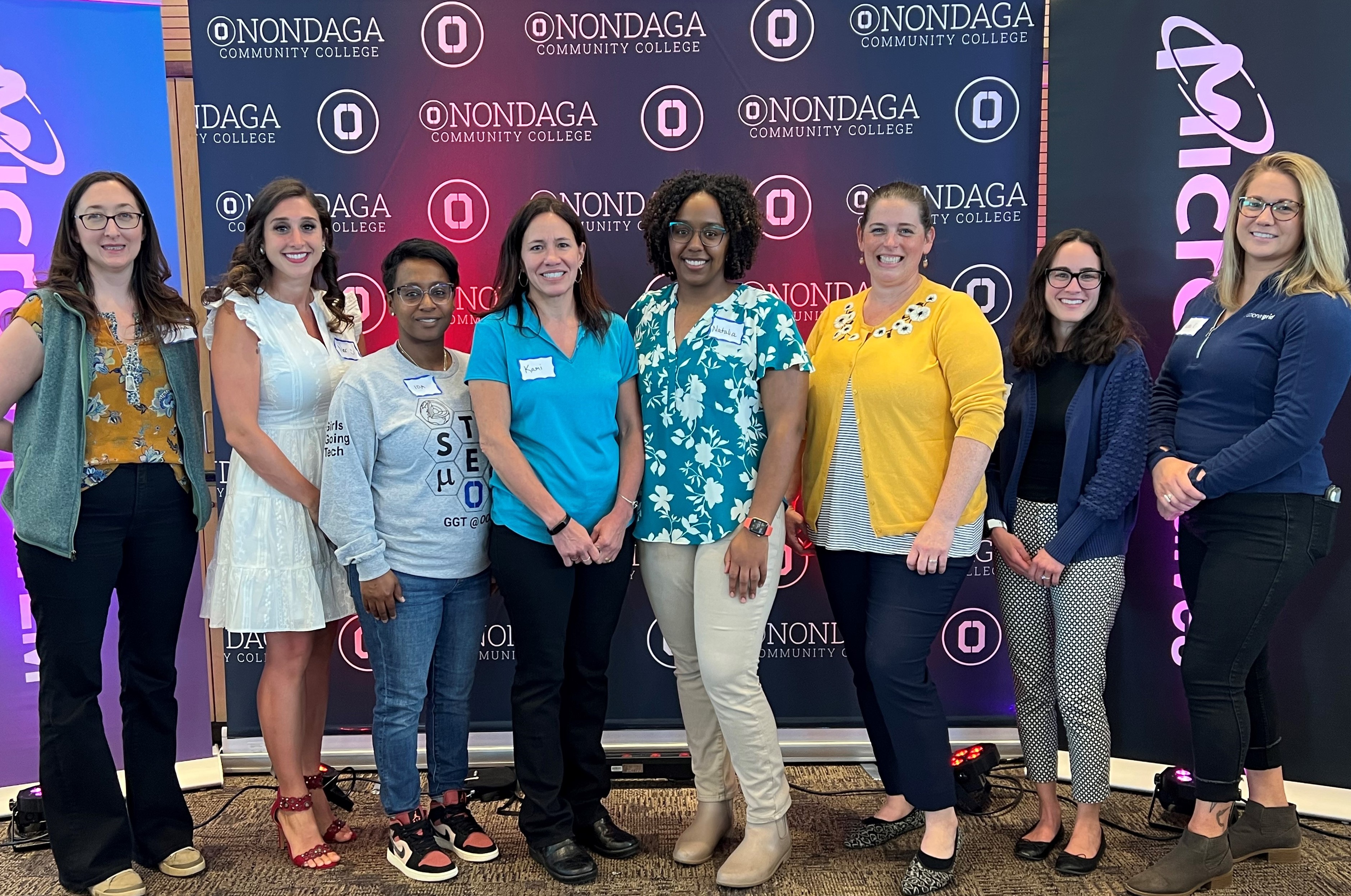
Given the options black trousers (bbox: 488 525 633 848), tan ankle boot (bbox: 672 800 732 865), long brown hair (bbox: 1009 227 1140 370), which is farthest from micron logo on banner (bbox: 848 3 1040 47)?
tan ankle boot (bbox: 672 800 732 865)

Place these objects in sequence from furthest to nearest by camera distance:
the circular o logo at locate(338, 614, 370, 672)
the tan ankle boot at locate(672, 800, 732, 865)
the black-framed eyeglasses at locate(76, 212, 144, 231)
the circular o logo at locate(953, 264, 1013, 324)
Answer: the circular o logo at locate(338, 614, 370, 672) < the circular o logo at locate(953, 264, 1013, 324) < the tan ankle boot at locate(672, 800, 732, 865) < the black-framed eyeglasses at locate(76, 212, 144, 231)

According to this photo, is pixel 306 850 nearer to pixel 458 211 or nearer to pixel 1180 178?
pixel 458 211

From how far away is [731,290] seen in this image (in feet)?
7.93

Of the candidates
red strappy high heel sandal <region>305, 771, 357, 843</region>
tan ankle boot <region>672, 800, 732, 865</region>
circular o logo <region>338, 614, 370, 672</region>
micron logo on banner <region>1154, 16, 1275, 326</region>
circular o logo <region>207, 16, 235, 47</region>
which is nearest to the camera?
tan ankle boot <region>672, 800, 732, 865</region>

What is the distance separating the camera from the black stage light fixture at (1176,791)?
2.82 meters

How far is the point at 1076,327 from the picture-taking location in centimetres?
260

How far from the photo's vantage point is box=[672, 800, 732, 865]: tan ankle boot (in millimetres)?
2615

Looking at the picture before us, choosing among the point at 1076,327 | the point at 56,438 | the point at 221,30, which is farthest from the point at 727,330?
the point at 221,30

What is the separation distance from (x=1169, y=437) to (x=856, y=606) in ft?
3.26

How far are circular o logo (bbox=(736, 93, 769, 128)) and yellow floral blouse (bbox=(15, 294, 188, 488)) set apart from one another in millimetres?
1977

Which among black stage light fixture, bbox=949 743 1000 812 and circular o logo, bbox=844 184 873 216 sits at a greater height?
circular o logo, bbox=844 184 873 216

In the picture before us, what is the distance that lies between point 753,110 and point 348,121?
140cm

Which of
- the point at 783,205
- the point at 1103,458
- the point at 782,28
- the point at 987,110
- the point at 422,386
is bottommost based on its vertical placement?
the point at 1103,458

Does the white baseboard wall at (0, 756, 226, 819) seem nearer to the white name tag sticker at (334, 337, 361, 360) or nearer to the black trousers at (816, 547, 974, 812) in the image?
the white name tag sticker at (334, 337, 361, 360)
